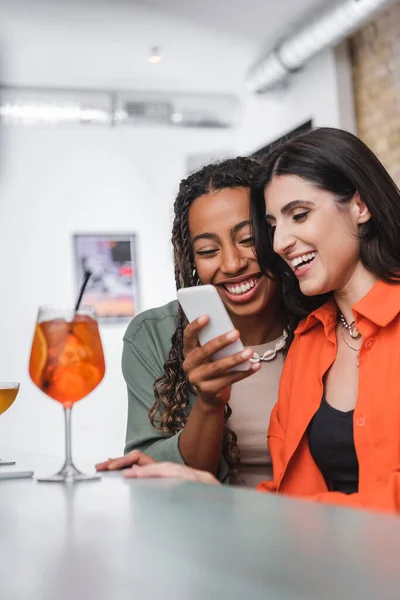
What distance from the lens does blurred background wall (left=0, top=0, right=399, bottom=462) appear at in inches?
217

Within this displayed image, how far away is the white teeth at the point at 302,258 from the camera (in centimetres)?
171

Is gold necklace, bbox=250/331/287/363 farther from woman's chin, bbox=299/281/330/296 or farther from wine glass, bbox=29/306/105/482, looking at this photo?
wine glass, bbox=29/306/105/482

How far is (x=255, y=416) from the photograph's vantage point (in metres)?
1.92

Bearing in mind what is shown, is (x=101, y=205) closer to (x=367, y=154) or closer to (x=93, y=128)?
(x=93, y=128)

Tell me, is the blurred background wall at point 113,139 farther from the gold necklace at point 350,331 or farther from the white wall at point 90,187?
the gold necklace at point 350,331

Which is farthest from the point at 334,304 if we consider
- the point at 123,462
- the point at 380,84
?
the point at 380,84

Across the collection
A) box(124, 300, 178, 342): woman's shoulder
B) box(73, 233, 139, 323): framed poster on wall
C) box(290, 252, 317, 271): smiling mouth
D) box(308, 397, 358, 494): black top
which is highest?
box(73, 233, 139, 323): framed poster on wall

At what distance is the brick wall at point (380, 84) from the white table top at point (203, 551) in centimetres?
466

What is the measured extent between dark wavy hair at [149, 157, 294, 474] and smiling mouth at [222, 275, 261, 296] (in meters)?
0.13

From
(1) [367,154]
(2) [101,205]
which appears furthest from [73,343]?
(2) [101,205]

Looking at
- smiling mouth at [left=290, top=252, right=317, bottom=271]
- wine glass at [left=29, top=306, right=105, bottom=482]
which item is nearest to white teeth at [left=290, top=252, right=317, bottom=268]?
smiling mouth at [left=290, top=252, right=317, bottom=271]

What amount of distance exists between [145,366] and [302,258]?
475 mm

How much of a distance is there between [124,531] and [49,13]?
5.32 meters

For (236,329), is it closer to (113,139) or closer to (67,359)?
(67,359)
